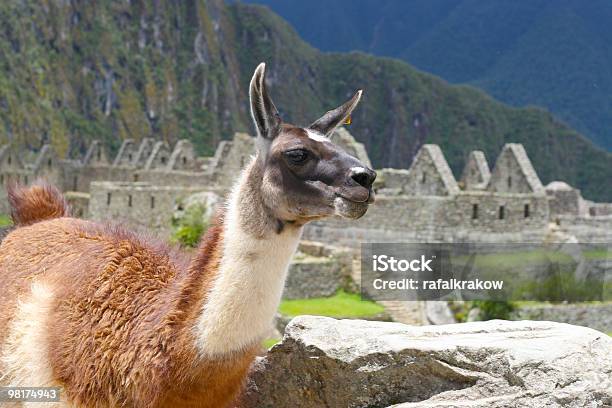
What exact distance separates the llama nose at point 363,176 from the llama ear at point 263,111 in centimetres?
53

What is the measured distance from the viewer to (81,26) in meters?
122

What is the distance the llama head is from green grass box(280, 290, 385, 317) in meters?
10.0

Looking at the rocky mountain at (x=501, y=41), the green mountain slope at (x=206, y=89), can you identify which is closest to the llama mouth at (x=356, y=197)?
the rocky mountain at (x=501, y=41)

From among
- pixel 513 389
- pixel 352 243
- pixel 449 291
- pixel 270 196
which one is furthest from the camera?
pixel 352 243

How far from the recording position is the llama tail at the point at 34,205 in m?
6.78

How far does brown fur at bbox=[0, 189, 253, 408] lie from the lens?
4.77 m

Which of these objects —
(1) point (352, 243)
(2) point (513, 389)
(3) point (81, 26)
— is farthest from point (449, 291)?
(3) point (81, 26)

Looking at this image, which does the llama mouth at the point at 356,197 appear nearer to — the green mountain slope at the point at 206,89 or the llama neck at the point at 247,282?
the llama neck at the point at 247,282

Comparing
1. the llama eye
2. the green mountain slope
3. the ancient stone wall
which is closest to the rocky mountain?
the green mountain slope

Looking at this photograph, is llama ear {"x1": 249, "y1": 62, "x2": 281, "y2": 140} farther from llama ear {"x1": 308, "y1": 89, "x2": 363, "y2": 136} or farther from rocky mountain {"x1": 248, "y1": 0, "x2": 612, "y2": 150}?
rocky mountain {"x1": 248, "y1": 0, "x2": 612, "y2": 150}

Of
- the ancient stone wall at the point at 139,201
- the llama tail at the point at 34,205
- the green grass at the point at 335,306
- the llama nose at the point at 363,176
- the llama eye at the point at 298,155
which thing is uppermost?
the llama eye at the point at 298,155

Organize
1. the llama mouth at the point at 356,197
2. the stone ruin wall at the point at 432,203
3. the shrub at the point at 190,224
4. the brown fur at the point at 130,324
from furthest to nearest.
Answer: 1. the shrub at the point at 190,224
2. the stone ruin wall at the point at 432,203
3. the brown fur at the point at 130,324
4. the llama mouth at the point at 356,197

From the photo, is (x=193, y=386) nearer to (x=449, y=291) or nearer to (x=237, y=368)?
(x=237, y=368)

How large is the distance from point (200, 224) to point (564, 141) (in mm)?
92321
